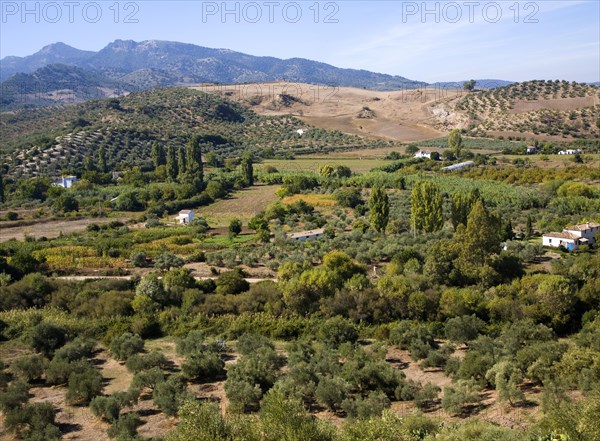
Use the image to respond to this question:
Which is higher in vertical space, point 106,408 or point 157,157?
point 157,157

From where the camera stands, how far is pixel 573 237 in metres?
35.7

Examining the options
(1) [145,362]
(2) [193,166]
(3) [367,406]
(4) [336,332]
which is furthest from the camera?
(2) [193,166]

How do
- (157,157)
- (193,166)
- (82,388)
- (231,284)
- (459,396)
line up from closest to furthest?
(459,396) < (82,388) < (231,284) < (193,166) < (157,157)

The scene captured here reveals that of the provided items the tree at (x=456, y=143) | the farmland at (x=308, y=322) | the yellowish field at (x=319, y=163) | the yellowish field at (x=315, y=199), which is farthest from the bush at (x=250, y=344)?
the tree at (x=456, y=143)

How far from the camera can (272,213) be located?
5056cm

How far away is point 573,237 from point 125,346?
2810cm

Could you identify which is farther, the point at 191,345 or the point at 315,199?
the point at 315,199

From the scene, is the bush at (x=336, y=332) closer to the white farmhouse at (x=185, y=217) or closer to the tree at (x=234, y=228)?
the tree at (x=234, y=228)

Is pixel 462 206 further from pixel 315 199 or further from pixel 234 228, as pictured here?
pixel 315 199

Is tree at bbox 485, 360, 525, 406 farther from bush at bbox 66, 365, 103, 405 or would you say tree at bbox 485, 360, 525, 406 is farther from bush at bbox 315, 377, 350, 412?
bush at bbox 66, 365, 103, 405

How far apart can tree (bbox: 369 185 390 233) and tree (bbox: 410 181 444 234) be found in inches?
81.2

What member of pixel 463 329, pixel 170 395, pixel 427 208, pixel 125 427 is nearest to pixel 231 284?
pixel 170 395

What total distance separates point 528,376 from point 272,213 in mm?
33765

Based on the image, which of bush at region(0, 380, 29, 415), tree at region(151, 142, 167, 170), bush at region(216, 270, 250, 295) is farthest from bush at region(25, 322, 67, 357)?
tree at region(151, 142, 167, 170)
